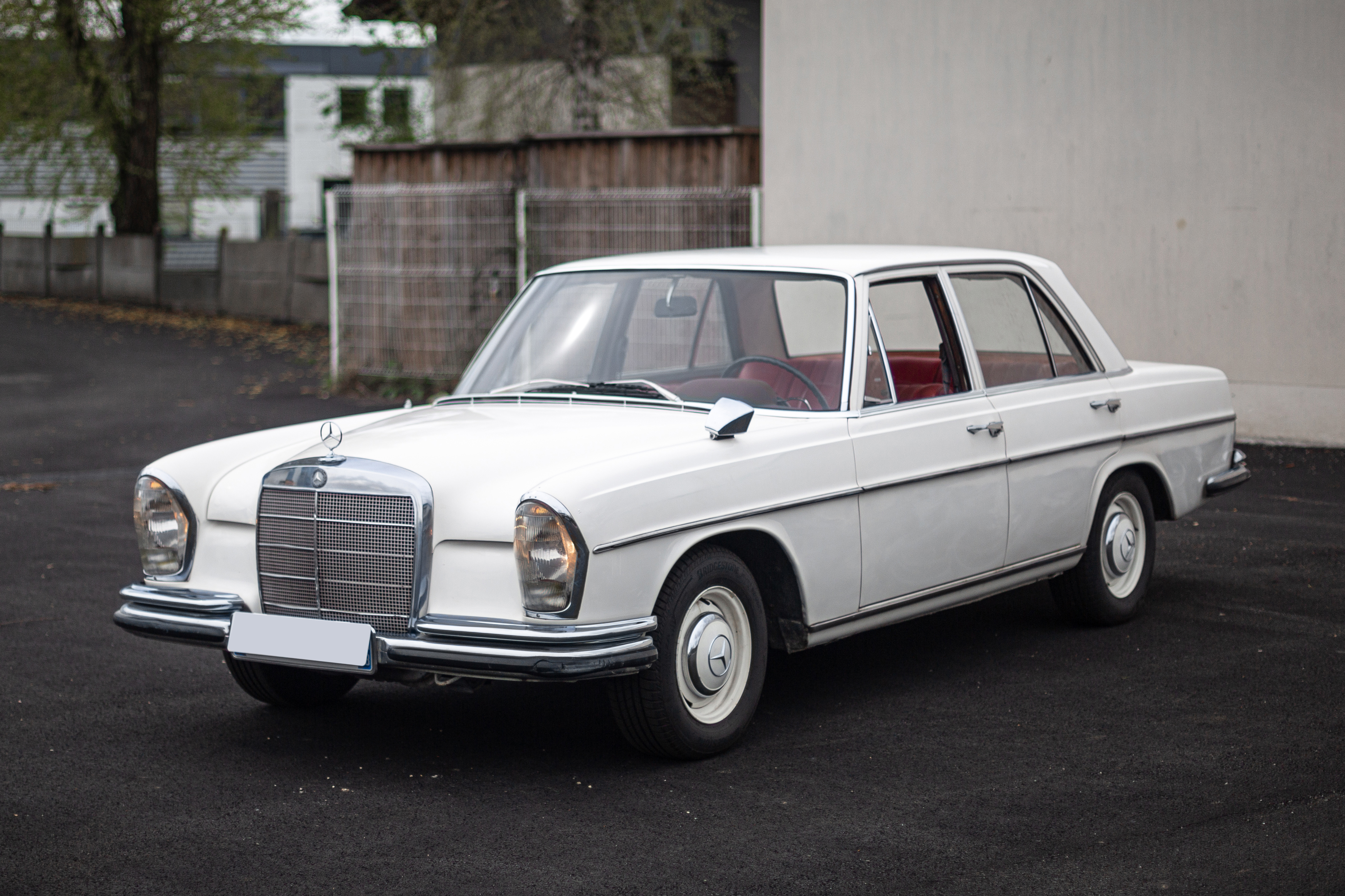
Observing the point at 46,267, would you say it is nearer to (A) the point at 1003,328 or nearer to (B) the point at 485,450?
(A) the point at 1003,328

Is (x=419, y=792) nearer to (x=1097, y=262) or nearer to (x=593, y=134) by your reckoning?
(x=1097, y=262)

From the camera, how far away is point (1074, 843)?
3.74 m

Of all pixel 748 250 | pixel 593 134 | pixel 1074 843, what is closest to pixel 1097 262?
pixel 593 134

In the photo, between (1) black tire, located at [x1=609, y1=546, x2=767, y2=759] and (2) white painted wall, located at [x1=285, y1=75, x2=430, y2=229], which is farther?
(2) white painted wall, located at [x1=285, y1=75, x2=430, y2=229]

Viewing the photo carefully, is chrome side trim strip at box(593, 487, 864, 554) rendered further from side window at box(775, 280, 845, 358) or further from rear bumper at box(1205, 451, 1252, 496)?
rear bumper at box(1205, 451, 1252, 496)

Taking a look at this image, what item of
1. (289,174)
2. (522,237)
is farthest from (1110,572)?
(289,174)

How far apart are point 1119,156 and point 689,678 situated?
824cm

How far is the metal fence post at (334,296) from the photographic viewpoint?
1475 cm

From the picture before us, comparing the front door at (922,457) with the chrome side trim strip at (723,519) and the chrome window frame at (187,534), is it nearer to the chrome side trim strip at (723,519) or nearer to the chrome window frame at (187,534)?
the chrome side trim strip at (723,519)

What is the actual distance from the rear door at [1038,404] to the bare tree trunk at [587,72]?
41.8 ft

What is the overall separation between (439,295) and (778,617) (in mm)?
10059

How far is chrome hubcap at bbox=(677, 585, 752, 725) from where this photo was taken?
14.2 ft

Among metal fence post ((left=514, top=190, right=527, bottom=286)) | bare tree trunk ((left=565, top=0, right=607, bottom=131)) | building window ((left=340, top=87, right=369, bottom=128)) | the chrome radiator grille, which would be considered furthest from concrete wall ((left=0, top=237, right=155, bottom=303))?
the chrome radiator grille

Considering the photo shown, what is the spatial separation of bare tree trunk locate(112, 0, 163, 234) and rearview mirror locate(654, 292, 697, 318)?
21676 mm
